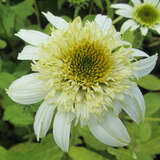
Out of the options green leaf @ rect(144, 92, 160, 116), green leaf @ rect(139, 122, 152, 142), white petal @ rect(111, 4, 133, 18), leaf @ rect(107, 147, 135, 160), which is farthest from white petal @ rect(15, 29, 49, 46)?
white petal @ rect(111, 4, 133, 18)

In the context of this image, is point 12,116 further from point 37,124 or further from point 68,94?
point 68,94

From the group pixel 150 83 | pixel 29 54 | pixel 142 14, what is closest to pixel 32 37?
pixel 29 54

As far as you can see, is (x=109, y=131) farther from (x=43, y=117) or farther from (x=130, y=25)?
(x=130, y=25)

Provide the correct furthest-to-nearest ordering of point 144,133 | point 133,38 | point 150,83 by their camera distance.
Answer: point 150,83 → point 133,38 → point 144,133

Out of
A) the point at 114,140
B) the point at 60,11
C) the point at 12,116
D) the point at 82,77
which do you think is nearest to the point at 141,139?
the point at 114,140

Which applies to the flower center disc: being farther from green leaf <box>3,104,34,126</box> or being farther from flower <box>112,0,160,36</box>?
green leaf <box>3,104,34,126</box>
